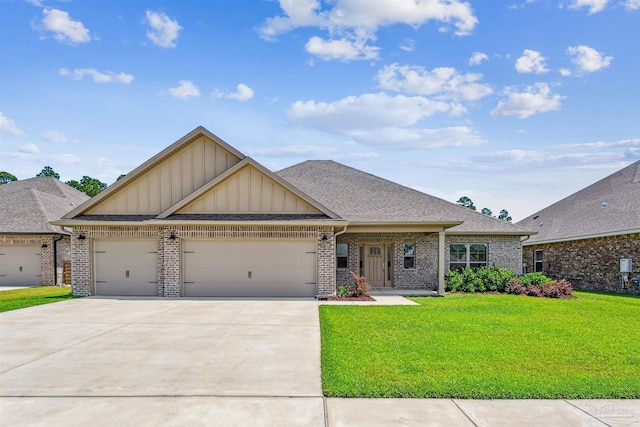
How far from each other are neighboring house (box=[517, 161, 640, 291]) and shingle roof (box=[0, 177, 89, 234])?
24.9 meters

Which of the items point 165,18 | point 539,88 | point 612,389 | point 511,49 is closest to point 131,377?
point 612,389

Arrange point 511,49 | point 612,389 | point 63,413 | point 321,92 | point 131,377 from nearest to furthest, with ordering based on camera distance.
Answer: point 63,413 < point 612,389 < point 131,377 < point 511,49 < point 321,92

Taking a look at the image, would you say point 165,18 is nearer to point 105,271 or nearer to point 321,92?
point 321,92

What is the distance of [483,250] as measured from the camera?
17.5 metres

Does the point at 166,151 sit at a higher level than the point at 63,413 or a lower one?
higher

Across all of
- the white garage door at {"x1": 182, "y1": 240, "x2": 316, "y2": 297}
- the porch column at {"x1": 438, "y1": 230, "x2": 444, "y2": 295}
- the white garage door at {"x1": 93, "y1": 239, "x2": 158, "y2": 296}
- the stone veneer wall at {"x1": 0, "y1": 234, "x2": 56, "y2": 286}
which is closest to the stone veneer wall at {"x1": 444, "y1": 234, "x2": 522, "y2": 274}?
the porch column at {"x1": 438, "y1": 230, "x2": 444, "y2": 295}

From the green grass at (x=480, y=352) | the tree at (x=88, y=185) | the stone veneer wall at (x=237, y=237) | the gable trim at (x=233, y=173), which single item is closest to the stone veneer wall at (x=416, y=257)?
the stone veneer wall at (x=237, y=237)

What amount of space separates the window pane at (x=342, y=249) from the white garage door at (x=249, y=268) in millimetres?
2926

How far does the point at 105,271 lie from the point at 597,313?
15574mm

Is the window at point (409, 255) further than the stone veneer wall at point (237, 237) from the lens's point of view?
Yes

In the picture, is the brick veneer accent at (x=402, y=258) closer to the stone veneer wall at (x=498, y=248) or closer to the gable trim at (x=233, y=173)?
the stone veneer wall at (x=498, y=248)

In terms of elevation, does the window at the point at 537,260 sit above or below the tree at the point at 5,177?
below

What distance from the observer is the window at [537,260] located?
23000 millimetres

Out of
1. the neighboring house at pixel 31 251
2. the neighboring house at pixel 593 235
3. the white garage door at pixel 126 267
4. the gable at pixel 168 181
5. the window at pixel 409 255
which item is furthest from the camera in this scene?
the neighboring house at pixel 31 251
